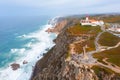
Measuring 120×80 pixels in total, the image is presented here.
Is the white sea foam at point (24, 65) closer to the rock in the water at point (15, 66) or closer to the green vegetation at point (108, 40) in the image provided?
the rock in the water at point (15, 66)

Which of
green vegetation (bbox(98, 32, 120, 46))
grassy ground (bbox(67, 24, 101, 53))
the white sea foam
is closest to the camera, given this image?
grassy ground (bbox(67, 24, 101, 53))

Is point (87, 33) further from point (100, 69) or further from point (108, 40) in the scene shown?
point (100, 69)

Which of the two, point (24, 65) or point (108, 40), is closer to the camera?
point (108, 40)

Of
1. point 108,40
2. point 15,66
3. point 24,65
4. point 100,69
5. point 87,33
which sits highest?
point 87,33

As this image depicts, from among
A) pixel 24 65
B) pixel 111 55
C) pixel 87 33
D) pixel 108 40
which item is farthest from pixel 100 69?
pixel 24 65

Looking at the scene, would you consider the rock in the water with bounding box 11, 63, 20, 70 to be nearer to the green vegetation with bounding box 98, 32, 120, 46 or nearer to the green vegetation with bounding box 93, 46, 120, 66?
the green vegetation with bounding box 98, 32, 120, 46

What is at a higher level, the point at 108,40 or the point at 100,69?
the point at 100,69

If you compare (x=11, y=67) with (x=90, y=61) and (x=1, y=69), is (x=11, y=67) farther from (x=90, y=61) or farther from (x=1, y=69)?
(x=90, y=61)

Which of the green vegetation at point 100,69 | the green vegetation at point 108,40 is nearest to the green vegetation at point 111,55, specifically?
the green vegetation at point 100,69

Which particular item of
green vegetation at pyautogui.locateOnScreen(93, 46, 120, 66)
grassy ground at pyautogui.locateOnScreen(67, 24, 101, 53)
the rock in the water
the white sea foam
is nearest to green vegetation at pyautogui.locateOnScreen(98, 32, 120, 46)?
grassy ground at pyautogui.locateOnScreen(67, 24, 101, 53)
